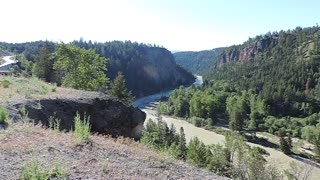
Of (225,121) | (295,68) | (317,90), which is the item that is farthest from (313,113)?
(295,68)

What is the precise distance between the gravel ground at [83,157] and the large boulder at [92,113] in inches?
121

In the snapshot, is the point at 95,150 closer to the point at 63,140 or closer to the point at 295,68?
the point at 63,140

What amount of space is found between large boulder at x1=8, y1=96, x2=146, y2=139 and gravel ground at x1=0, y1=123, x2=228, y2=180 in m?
3.06

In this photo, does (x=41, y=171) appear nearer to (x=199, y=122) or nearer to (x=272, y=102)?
(x=199, y=122)

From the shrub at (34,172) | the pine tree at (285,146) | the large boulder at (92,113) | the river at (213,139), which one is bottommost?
the river at (213,139)

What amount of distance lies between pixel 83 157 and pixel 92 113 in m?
12.7

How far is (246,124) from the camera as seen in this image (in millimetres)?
124188

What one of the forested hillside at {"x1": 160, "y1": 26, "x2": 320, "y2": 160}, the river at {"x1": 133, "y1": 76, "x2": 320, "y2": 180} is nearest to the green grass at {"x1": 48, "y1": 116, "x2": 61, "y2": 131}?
the river at {"x1": 133, "y1": 76, "x2": 320, "y2": 180}

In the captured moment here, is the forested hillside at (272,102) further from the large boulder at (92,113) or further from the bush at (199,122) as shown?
the large boulder at (92,113)

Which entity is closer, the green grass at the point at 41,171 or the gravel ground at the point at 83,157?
the green grass at the point at 41,171

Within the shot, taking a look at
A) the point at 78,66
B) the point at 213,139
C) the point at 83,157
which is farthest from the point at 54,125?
the point at 213,139

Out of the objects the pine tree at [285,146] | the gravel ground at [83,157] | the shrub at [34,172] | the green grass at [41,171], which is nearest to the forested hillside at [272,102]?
the pine tree at [285,146]

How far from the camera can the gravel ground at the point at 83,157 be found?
10.2m

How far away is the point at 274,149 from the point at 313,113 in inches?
2012
